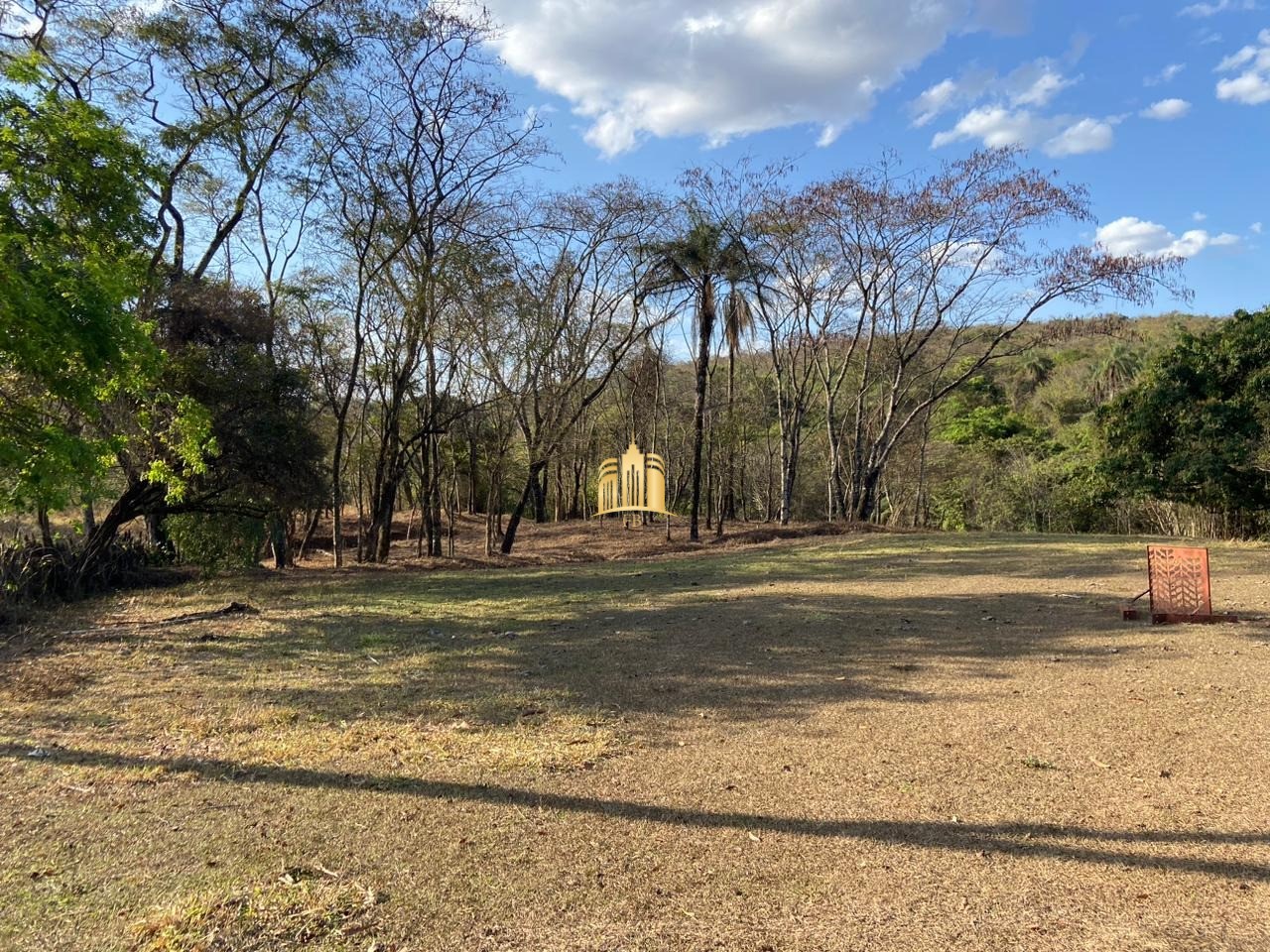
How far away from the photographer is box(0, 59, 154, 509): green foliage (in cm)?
497

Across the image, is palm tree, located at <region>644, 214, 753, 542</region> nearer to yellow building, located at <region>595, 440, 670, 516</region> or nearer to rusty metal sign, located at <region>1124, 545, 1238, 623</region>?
yellow building, located at <region>595, 440, 670, 516</region>

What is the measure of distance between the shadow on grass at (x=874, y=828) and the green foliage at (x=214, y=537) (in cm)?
958

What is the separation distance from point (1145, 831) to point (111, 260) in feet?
25.3

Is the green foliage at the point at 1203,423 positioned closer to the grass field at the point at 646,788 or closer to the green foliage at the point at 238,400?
the grass field at the point at 646,788

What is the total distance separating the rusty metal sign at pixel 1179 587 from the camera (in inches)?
275

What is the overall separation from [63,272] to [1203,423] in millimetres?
16030

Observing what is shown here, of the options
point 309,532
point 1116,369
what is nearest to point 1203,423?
point 309,532

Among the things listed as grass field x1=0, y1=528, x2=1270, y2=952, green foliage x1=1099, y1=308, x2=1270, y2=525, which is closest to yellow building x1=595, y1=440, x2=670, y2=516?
green foliage x1=1099, y1=308, x2=1270, y2=525

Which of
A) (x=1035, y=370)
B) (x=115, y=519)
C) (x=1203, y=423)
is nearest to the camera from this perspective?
(x=115, y=519)

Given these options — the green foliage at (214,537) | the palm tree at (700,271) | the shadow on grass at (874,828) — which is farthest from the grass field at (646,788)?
the palm tree at (700,271)

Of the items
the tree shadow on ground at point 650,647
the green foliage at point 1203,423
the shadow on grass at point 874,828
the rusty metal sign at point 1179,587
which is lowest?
the shadow on grass at point 874,828

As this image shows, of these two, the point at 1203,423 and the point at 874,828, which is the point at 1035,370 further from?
the point at 874,828

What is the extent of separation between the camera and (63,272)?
5336 millimetres

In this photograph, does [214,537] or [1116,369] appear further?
[1116,369]
